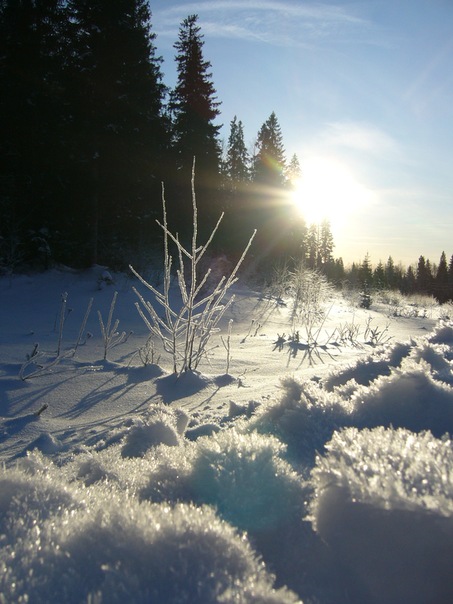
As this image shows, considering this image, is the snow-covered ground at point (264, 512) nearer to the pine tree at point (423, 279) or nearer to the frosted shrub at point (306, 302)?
the frosted shrub at point (306, 302)

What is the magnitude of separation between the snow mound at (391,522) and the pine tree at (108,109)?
13398mm

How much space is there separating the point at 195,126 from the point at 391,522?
22301mm

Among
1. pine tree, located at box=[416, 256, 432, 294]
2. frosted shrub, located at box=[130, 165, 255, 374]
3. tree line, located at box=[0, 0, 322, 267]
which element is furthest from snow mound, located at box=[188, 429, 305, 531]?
Answer: pine tree, located at box=[416, 256, 432, 294]

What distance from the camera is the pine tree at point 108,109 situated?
42.5ft

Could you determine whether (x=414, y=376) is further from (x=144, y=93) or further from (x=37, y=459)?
(x=144, y=93)

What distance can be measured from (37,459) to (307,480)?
2.42 feet

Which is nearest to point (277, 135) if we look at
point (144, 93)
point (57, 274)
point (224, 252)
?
point (224, 252)

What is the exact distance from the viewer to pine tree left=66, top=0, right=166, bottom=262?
510 inches

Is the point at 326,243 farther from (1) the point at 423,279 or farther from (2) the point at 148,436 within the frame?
(2) the point at 148,436

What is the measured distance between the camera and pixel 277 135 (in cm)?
3431

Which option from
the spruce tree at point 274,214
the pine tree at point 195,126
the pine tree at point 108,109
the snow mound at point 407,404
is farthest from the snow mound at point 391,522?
the spruce tree at point 274,214

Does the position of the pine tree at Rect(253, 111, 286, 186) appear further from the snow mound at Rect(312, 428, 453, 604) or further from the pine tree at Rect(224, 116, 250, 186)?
the snow mound at Rect(312, 428, 453, 604)

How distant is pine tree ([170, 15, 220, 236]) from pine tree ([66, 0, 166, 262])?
5276 millimetres

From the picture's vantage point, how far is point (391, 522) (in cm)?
62
